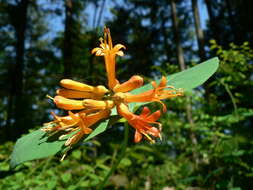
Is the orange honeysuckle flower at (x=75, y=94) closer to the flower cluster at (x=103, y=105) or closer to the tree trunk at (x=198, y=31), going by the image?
the flower cluster at (x=103, y=105)

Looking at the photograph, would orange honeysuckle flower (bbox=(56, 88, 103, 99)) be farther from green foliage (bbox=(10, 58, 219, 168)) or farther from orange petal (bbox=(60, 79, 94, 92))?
green foliage (bbox=(10, 58, 219, 168))

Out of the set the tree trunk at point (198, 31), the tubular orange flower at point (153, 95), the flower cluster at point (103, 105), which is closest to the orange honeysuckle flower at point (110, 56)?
the flower cluster at point (103, 105)

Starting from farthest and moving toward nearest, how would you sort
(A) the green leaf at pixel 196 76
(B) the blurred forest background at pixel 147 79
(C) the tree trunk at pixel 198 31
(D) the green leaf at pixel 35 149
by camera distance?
(C) the tree trunk at pixel 198 31
(B) the blurred forest background at pixel 147 79
(A) the green leaf at pixel 196 76
(D) the green leaf at pixel 35 149

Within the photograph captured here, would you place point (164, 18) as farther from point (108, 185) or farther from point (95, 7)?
point (108, 185)

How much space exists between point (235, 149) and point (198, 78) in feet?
4.41

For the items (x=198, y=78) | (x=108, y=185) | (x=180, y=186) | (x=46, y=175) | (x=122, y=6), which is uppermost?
(x=122, y=6)

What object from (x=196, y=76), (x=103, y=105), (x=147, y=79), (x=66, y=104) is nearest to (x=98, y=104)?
(x=103, y=105)

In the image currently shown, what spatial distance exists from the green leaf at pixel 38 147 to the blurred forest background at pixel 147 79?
0.38 meters

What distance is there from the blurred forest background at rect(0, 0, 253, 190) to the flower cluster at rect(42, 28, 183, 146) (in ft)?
0.90

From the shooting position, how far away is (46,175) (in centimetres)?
217

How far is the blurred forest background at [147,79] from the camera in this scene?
2232 mm

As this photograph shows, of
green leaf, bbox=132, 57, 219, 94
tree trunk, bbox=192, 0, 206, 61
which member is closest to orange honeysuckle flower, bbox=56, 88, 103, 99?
green leaf, bbox=132, 57, 219, 94

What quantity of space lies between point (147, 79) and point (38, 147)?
7.72 ft

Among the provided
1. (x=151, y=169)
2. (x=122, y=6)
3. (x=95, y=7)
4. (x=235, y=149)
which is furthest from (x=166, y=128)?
(x=122, y=6)
